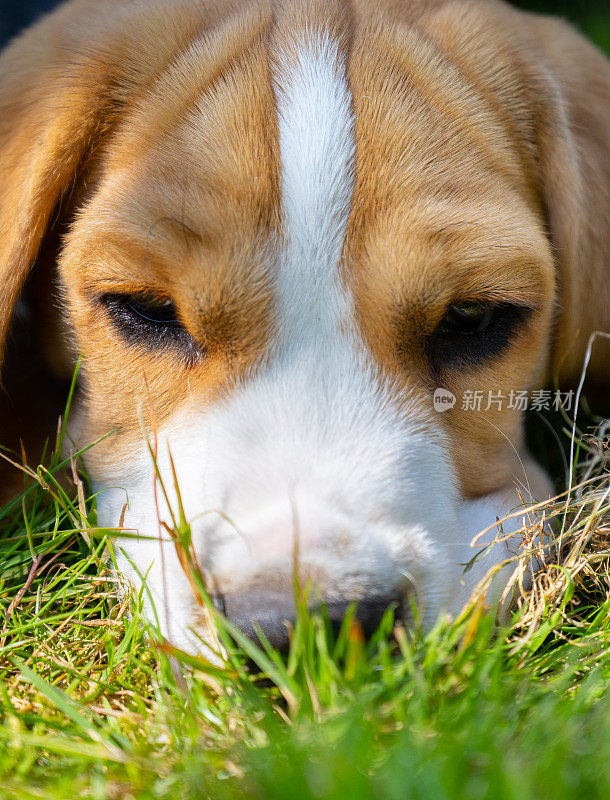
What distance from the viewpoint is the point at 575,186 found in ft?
9.00

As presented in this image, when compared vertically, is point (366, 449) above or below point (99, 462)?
above

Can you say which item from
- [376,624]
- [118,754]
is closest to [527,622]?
[376,624]

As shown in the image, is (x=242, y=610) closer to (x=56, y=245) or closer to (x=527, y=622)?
(x=527, y=622)

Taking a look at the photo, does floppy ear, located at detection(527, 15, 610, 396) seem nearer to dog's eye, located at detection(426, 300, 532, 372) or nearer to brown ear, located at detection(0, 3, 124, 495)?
dog's eye, located at detection(426, 300, 532, 372)

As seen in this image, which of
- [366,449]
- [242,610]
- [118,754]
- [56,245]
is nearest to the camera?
[118,754]

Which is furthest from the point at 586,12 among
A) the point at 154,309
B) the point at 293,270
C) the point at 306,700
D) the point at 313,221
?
the point at 306,700

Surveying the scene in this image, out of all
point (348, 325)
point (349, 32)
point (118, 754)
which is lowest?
point (118, 754)

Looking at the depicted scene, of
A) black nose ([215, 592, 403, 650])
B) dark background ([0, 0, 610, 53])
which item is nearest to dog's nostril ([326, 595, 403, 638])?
black nose ([215, 592, 403, 650])

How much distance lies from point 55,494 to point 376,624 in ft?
3.67

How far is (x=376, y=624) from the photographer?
1882mm

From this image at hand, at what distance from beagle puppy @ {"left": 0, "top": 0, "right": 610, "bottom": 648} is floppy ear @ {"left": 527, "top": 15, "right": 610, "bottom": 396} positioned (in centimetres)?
2

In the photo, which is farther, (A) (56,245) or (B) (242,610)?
(A) (56,245)

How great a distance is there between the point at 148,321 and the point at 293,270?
1.48ft

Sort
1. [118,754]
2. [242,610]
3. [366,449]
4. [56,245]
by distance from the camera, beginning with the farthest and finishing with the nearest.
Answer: [56,245], [366,449], [242,610], [118,754]
